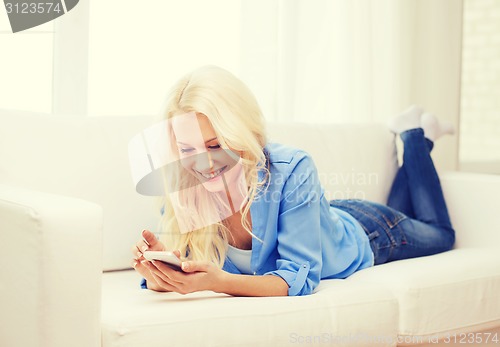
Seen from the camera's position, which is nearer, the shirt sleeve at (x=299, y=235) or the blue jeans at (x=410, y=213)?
the shirt sleeve at (x=299, y=235)

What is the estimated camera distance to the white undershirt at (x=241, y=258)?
6.72 feet

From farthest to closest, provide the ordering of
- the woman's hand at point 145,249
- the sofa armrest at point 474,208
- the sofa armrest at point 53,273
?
the sofa armrest at point 474,208
the woman's hand at point 145,249
the sofa armrest at point 53,273

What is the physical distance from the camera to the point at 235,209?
6.78ft

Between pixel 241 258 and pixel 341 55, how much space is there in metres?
1.74

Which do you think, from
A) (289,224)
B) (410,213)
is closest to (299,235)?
(289,224)

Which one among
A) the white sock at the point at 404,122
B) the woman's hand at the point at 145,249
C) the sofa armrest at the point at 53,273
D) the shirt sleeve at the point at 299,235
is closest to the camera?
the sofa armrest at the point at 53,273

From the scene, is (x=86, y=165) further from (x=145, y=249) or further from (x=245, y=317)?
(x=245, y=317)

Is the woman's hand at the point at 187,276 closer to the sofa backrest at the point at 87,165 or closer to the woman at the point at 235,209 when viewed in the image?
the woman at the point at 235,209

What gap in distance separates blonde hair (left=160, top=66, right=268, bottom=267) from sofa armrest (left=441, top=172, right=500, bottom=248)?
110 cm

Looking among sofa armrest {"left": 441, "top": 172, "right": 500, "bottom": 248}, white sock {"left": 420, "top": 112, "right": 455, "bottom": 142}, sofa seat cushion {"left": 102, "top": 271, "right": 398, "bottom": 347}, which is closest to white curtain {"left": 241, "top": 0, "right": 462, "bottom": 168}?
white sock {"left": 420, "top": 112, "right": 455, "bottom": 142}

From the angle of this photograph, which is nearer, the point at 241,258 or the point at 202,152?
the point at 202,152

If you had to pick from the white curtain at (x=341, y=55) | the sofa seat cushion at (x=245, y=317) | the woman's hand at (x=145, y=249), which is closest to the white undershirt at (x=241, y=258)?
the sofa seat cushion at (x=245, y=317)

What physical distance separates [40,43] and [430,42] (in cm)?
200

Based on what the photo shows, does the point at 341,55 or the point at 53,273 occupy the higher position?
the point at 341,55
